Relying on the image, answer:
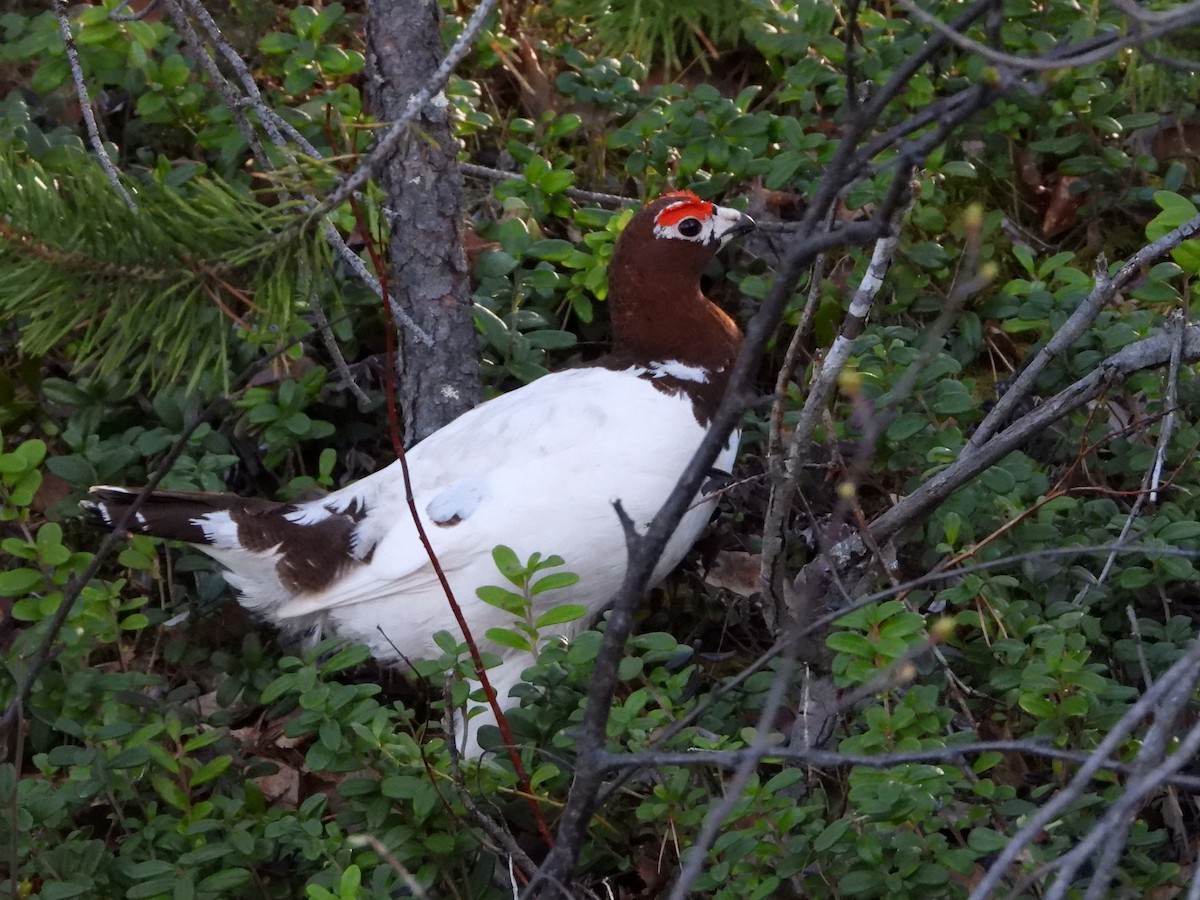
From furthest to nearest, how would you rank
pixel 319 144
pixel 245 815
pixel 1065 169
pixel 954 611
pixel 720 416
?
pixel 319 144
pixel 1065 169
pixel 954 611
pixel 245 815
pixel 720 416

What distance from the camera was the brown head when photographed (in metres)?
3.45

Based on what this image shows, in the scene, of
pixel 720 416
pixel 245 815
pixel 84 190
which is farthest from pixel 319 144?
pixel 720 416

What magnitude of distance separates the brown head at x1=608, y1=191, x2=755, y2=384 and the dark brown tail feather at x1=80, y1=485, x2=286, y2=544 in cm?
104

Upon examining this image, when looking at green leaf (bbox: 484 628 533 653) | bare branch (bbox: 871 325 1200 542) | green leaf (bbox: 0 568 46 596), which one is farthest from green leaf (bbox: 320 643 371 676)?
bare branch (bbox: 871 325 1200 542)

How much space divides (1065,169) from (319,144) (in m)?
2.16

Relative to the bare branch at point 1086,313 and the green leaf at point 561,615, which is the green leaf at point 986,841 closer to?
the green leaf at point 561,615

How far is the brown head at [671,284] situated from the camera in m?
3.45

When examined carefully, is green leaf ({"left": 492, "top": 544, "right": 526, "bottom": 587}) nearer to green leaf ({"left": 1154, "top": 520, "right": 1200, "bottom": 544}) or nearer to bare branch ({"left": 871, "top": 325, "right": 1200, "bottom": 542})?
bare branch ({"left": 871, "top": 325, "right": 1200, "bottom": 542})

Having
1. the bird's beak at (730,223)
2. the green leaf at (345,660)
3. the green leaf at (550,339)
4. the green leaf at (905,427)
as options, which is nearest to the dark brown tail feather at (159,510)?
the green leaf at (550,339)

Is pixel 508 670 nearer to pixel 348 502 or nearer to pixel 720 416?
pixel 348 502

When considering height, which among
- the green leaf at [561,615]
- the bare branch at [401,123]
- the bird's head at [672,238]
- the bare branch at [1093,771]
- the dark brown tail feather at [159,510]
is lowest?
the dark brown tail feather at [159,510]

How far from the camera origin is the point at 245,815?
A: 283 centimetres

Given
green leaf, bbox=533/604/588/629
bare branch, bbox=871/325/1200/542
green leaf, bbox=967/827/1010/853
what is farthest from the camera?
bare branch, bbox=871/325/1200/542

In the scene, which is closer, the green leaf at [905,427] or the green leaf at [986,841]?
the green leaf at [986,841]
